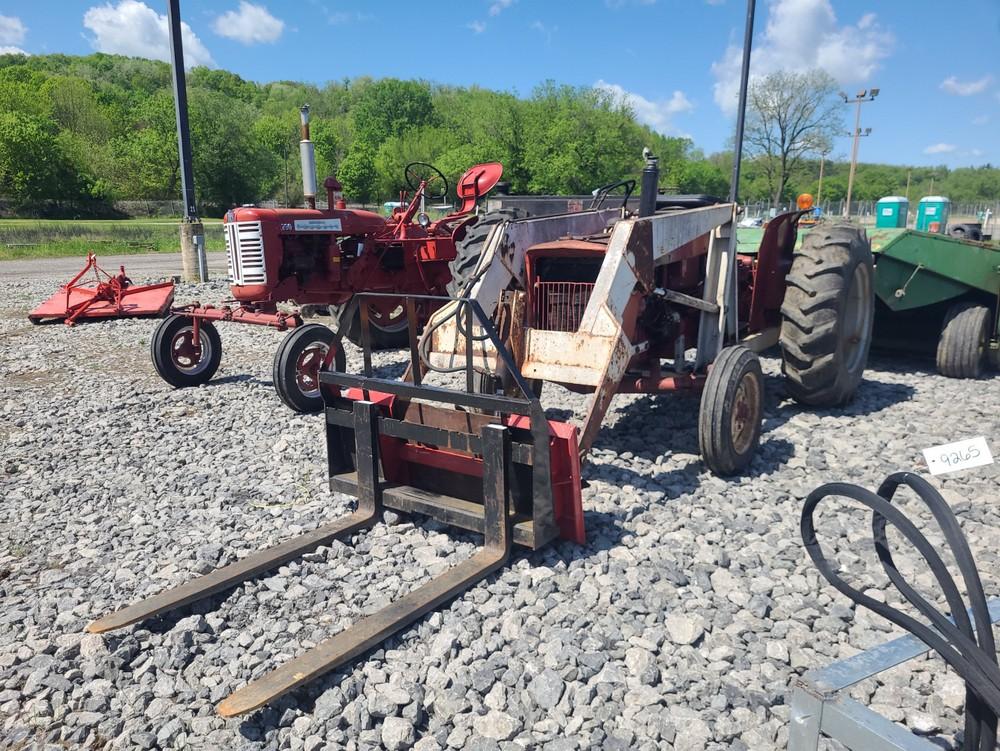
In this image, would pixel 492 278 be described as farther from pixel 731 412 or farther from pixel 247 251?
pixel 247 251

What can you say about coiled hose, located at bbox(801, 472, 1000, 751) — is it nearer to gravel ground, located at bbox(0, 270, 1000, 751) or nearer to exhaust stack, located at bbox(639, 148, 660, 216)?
gravel ground, located at bbox(0, 270, 1000, 751)

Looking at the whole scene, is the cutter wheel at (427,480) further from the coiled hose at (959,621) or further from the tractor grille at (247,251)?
the tractor grille at (247,251)

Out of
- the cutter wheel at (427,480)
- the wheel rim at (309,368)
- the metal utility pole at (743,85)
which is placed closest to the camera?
the cutter wheel at (427,480)

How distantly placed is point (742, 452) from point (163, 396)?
17.9 ft

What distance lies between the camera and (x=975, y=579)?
5.45 ft

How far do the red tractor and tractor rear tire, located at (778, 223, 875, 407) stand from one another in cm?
276

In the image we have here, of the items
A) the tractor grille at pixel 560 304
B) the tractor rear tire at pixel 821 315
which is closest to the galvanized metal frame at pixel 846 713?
the tractor grille at pixel 560 304

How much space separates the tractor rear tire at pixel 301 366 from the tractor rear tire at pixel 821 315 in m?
3.61

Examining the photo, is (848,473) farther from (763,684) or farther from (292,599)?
(292,599)

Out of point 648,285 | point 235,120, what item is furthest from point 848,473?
point 235,120

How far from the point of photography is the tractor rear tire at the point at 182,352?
23.7 ft

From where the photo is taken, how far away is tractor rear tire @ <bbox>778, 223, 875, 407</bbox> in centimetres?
552

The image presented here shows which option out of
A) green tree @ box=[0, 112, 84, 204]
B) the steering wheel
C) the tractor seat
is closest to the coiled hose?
the tractor seat

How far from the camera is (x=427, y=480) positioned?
165 inches
